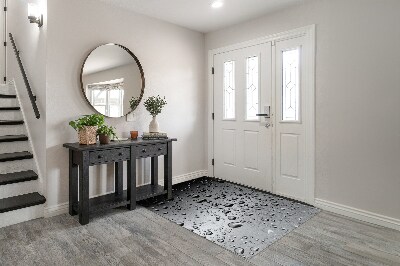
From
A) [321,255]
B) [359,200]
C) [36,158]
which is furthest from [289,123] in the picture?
[36,158]

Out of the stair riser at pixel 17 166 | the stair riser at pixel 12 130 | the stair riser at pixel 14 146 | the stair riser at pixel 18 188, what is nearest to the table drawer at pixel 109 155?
the stair riser at pixel 18 188

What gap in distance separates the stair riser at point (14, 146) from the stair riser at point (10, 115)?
52 centimetres

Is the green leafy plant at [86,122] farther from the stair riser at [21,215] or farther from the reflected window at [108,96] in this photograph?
the stair riser at [21,215]

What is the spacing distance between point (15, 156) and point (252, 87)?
3100mm

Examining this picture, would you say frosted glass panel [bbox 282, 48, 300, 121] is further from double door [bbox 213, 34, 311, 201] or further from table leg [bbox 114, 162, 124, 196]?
table leg [bbox 114, 162, 124, 196]

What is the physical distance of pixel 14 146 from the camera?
3244 millimetres

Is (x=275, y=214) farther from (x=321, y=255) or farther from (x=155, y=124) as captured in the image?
(x=155, y=124)

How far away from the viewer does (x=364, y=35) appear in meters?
2.74

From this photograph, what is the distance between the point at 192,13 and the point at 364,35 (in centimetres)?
207

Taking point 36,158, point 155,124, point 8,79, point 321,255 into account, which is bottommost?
point 321,255

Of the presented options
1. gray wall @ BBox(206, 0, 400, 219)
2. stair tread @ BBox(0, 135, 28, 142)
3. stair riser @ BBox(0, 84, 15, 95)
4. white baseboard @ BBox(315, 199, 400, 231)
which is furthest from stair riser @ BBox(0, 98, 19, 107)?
white baseboard @ BBox(315, 199, 400, 231)

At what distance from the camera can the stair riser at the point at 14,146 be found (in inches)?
125

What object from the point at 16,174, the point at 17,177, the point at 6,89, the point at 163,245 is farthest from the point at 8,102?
the point at 163,245

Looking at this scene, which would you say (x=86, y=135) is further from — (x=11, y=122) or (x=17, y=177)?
(x=11, y=122)
